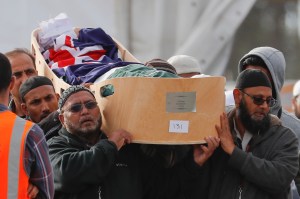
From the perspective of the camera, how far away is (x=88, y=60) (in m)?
6.25

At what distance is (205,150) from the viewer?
5.21 m

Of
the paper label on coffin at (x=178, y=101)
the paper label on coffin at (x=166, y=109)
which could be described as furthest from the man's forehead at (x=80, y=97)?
the paper label on coffin at (x=178, y=101)

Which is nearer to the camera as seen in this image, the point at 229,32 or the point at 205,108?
the point at 205,108

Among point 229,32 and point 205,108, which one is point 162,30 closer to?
point 229,32

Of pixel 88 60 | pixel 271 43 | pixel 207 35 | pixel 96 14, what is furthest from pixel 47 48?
pixel 271 43

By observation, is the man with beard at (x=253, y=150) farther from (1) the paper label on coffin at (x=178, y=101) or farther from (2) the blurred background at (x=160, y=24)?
(2) the blurred background at (x=160, y=24)

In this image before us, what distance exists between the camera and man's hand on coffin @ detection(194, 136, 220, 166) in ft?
17.0

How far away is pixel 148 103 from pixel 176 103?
15 centimetres

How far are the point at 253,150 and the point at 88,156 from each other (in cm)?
99

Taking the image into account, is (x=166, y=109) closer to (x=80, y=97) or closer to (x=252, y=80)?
(x=80, y=97)

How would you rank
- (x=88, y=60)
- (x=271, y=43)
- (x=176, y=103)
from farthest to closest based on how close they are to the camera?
(x=271, y=43)
(x=88, y=60)
(x=176, y=103)

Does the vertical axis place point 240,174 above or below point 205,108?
below

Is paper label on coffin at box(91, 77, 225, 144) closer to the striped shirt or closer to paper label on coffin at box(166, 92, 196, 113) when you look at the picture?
paper label on coffin at box(166, 92, 196, 113)

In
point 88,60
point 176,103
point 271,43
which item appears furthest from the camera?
point 271,43
